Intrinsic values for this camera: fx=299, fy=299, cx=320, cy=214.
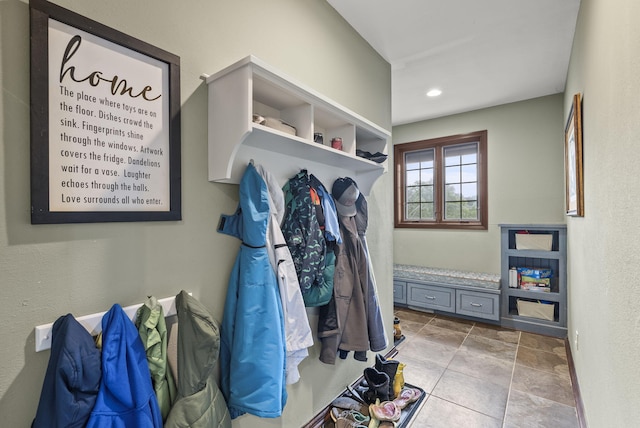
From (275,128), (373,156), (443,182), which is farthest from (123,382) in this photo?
(443,182)

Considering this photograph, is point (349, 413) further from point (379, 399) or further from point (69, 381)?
point (69, 381)

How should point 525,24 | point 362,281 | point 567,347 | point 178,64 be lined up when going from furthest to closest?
1. point 567,347
2. point 525,24
3. point 362,281
4. point 178,64

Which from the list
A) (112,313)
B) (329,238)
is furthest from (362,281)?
(112,313)

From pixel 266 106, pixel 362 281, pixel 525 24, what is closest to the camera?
pixel 266 106

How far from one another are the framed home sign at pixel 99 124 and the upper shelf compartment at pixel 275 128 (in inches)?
6.2

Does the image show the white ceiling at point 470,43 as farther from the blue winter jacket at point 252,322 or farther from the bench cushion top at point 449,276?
the bench cushion top at point 449,276

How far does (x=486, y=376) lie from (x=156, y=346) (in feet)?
7.91

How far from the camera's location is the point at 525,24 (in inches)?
82.9

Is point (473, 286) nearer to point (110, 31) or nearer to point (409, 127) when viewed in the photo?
point (409, 127)

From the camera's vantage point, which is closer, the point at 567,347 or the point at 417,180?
the point at 567,347

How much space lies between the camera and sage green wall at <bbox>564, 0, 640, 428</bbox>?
86 centimetres

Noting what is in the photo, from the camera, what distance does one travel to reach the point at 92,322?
0.88 meters

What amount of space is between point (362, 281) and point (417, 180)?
282 centimetres

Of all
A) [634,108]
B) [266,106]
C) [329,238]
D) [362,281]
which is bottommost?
[362,281]
